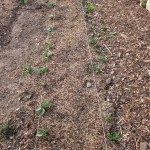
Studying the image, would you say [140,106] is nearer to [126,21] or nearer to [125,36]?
[125,36]

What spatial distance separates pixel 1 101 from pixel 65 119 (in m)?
1.27

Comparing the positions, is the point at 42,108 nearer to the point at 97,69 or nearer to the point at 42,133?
the point at 42,133

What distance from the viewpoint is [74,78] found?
17.5 feet

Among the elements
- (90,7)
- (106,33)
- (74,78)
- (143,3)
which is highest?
(143,3)

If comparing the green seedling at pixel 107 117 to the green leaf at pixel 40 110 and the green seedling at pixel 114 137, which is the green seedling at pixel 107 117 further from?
the green leaf at pixel 40 110

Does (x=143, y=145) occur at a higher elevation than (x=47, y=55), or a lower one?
lower

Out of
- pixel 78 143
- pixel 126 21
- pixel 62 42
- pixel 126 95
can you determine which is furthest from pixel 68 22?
pixel 78 143

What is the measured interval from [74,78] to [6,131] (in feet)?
5.29

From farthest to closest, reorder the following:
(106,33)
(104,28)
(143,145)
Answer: (104,28) → (106,33) → (143,145)

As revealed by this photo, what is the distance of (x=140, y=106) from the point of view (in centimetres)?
470

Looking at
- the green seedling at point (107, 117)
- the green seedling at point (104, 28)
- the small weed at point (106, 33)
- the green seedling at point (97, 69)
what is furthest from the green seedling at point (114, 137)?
the green seedling at point (104, 28)

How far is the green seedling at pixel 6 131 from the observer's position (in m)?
4.39

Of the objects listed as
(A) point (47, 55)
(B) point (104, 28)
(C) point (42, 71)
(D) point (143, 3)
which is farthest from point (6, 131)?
(D) point (143, 3)

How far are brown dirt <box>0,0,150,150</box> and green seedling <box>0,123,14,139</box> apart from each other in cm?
7
